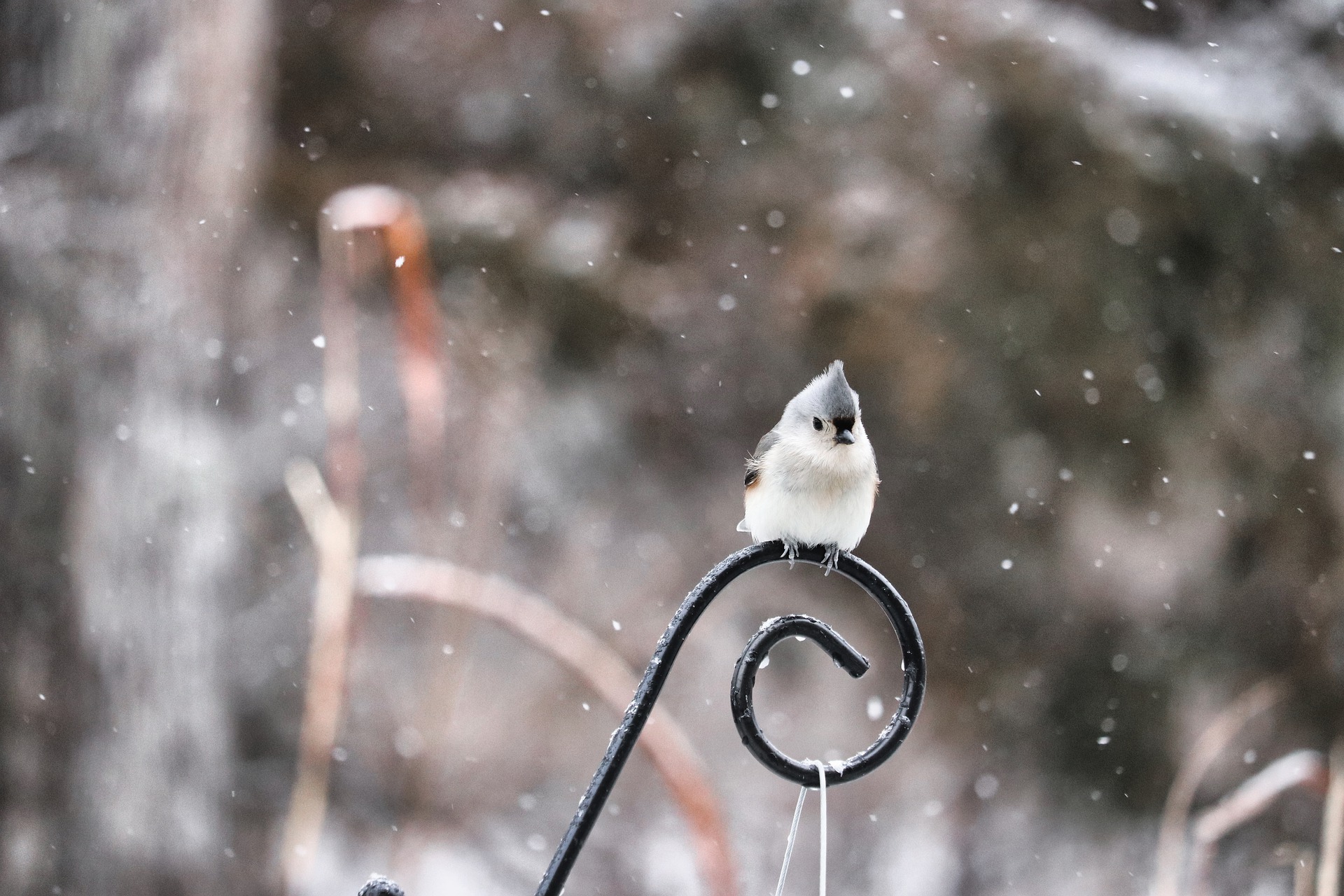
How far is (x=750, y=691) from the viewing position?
79cm

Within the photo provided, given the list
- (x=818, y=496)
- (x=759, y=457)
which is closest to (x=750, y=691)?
(x=818, y=496)

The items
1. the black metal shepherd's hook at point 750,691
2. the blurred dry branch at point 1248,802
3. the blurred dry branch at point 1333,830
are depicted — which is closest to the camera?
the black metal shepherd's hook at point 750,691

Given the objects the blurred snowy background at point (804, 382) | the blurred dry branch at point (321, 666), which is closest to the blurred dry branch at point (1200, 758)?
the blurred snowy background at point (804, 382)

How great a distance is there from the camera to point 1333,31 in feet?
9.73

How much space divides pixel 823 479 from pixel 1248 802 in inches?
86.2

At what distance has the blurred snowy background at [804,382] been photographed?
109 inches

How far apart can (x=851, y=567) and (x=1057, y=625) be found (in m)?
2.19

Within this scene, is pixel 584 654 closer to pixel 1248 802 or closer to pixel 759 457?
pixel 759 457

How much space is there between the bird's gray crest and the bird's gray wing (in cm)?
7

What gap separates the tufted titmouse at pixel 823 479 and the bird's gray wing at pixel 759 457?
32mm

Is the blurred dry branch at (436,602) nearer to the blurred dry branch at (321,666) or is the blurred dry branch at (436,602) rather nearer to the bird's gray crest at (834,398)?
the blurred dry branch at (321,666)

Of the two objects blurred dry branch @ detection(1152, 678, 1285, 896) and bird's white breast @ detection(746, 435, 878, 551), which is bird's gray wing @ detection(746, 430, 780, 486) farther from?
blurred dry branch @ detection(1152, 678, 1285, 896)

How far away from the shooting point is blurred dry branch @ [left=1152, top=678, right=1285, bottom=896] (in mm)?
2678

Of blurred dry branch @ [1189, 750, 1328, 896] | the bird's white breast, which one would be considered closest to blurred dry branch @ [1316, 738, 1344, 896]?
blurred dry branch @ [1189, 750, 1328, 896]
